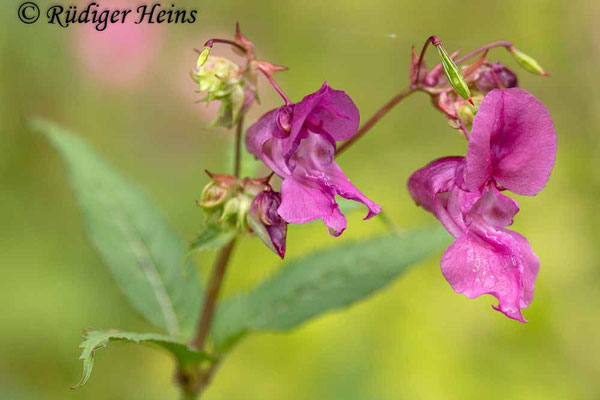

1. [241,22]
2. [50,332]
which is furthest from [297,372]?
A: [241,22]

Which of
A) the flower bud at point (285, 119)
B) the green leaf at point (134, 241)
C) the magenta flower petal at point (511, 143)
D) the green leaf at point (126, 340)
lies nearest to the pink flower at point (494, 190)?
the magenta flower petal at point (511, 143)

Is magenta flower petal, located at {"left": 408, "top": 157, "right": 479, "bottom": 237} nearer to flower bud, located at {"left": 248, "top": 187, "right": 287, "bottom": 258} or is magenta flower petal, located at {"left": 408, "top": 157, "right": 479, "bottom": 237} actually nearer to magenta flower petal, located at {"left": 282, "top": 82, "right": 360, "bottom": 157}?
magenta flower petal, located at {"left": 282, "top": 82, "right": 360, "bottom": 157}

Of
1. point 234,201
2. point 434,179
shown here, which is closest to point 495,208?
point 434,179

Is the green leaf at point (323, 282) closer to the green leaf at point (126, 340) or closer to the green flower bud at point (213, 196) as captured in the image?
the green leaf at point (126, 340)

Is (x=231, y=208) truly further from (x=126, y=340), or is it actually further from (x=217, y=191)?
(x=126, y=340)

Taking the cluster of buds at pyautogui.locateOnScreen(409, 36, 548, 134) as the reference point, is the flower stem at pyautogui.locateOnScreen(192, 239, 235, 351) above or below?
below

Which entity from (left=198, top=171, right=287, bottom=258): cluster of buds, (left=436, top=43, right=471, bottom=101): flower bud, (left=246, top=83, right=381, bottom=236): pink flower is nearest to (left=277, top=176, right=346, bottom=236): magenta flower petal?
(left=246, top=83, right=381, bottom=236): pink flower

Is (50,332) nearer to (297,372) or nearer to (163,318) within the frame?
(297,372)
